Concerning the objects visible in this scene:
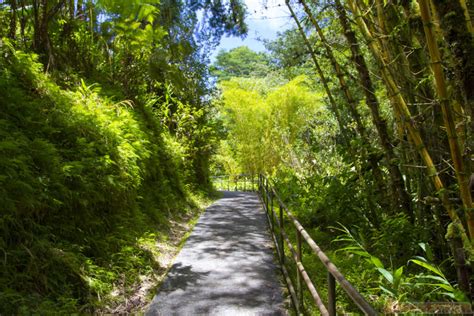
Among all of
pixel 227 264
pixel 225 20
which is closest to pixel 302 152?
pixel 225 20

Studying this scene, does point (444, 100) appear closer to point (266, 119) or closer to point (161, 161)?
point (161, 161)

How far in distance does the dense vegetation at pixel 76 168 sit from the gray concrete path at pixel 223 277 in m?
0.41

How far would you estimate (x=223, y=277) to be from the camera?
176 inches

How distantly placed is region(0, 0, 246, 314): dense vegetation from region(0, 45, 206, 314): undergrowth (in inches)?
0.4

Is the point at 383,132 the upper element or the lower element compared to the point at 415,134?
upper

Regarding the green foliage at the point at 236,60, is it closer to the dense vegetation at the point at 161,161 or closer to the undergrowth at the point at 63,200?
the dense vegetation at the point at 161,161

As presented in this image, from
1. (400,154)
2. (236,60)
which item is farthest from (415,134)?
(236,60)

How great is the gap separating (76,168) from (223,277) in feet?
6.66

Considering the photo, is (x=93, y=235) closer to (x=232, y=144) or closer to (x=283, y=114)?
(x=283, y=114)

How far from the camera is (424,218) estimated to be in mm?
3961

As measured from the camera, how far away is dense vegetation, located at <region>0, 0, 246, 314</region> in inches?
127

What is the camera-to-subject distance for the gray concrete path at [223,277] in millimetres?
3633

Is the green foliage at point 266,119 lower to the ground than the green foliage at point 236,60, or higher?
lower

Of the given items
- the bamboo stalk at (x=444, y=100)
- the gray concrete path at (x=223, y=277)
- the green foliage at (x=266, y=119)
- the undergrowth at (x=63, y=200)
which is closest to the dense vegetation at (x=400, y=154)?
the bamboo stalk at (x=444, y=100)
